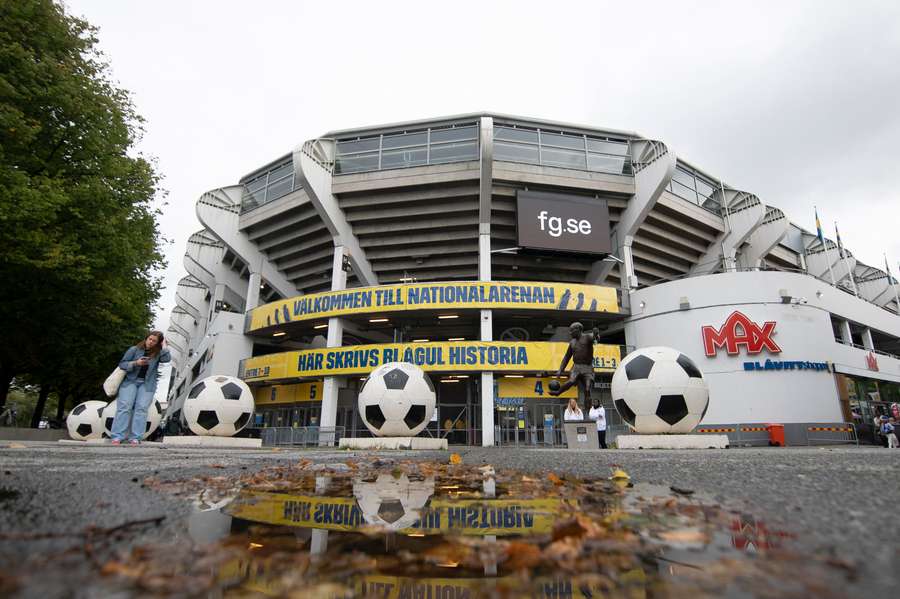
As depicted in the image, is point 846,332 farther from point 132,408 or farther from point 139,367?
point 132,408

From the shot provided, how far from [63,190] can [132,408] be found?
749 cm

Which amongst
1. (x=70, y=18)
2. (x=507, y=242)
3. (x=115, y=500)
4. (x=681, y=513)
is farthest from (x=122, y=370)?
(x=507, y=242)

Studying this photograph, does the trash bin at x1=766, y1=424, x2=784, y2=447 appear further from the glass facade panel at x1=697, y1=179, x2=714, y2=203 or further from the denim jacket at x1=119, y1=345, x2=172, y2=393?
the denim jacket at x1=119, y1=345, x2=172, y2=393

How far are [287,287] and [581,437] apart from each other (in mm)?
23471

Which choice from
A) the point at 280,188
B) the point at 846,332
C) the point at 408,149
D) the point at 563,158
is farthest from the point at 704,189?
the point at 280,188

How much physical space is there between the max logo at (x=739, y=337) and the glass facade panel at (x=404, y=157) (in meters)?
15.8

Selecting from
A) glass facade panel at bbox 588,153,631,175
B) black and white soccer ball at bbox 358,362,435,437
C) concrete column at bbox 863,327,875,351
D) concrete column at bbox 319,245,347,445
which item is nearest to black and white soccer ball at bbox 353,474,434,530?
black and white soccer ball at bbox 358,362,435,437

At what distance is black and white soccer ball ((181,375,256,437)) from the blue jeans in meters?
3.92

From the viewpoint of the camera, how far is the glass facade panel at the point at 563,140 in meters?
23.5

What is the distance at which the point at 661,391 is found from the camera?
855cm

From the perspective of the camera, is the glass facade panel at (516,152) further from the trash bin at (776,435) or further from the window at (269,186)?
the trash bin at (776,435)

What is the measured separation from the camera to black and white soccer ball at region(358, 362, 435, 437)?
11.4 meters

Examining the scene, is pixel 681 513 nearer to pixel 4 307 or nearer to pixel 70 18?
pixel 4 307

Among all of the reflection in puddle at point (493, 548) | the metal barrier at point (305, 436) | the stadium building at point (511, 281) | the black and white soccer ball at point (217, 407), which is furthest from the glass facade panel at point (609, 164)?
the reflection in puddle at point (493, 548)
